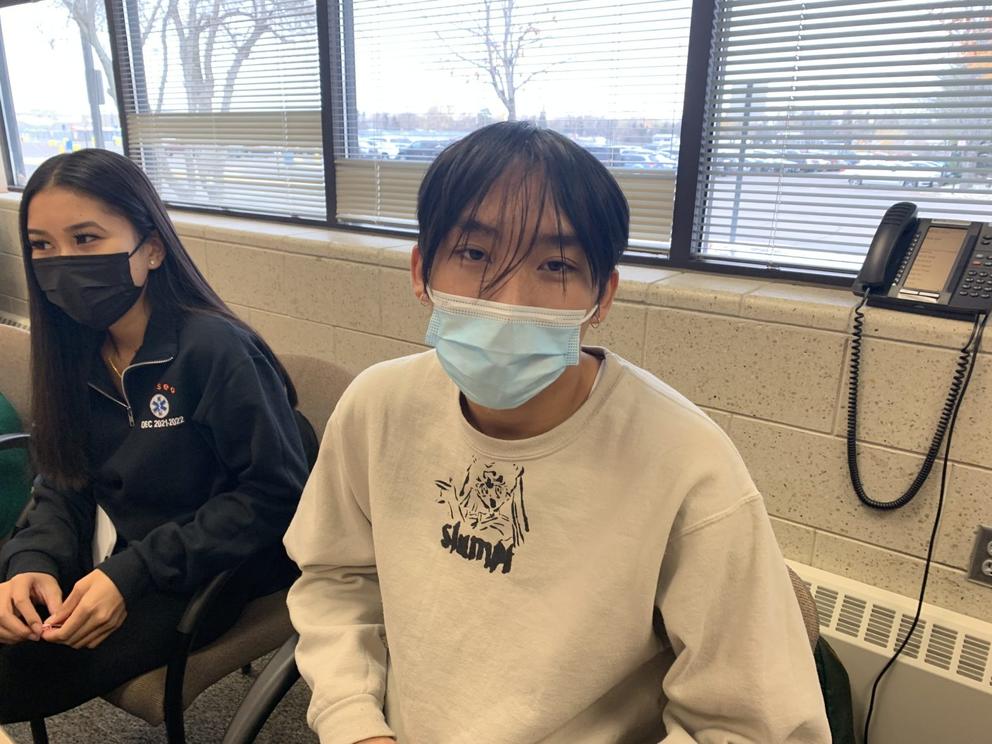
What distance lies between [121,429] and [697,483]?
1.14 meters

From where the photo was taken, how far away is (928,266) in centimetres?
141

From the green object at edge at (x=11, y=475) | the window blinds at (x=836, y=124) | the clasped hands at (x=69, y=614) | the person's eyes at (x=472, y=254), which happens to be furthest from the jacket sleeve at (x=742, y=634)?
the green object at edge at (x=11, y=475)

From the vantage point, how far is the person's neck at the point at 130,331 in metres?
1.44

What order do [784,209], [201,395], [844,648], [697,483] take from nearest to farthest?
1. [697,483]
2. [201,395]
3. [844,648]
4. [784,209]

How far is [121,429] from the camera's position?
4.66 ft

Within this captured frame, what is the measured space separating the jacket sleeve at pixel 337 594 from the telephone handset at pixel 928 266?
1.09 m

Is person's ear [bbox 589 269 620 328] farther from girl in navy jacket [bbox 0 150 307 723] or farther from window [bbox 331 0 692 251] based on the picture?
window [bbox 331 0 692 251]

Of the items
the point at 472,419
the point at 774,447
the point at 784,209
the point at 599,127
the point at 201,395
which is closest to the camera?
the point at 472,419

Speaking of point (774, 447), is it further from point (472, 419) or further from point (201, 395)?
point (201, 395)

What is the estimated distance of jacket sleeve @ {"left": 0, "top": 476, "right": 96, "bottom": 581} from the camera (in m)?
1.34

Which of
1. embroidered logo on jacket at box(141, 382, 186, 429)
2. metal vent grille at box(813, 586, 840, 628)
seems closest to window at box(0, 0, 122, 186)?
embroidered logo on jacket at box(141, 382, 186, 429)

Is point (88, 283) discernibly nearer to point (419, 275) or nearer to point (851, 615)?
point (419, 275)

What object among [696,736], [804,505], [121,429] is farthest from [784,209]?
[121,429]

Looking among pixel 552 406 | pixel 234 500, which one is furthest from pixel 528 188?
pixel 234 500
